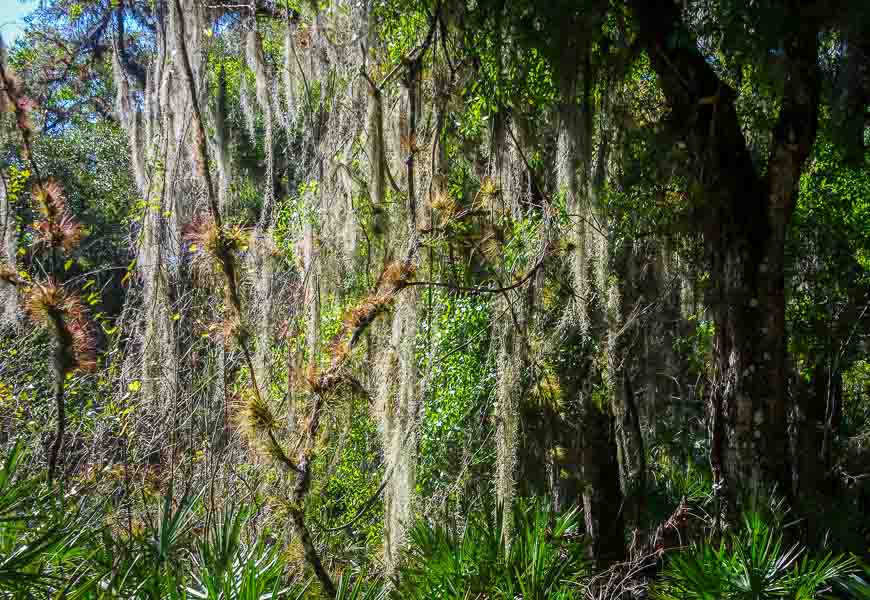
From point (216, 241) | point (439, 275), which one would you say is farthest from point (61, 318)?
point (439, 275)

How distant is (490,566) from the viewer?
304 centimetres

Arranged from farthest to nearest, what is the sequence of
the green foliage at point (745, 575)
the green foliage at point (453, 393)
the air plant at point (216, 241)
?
the green foliage at point (453, 393) → the air plant at point (216, 241) → the green foliage at point (745, 575)

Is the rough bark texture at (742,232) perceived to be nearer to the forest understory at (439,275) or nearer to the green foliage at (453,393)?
the forest understory at (439,275)

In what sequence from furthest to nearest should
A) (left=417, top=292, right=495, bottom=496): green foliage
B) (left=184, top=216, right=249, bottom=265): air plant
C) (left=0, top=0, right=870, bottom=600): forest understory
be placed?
(left=417, top=292, right=495, bottom=496): green foliage → (left=184, top=216, right=249, bottom=265): air plant → (left=0, top=0, right=870, bottom=600): forest understory

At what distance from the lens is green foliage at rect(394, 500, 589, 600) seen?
9.65ft

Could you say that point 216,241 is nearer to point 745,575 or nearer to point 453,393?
point 745,575

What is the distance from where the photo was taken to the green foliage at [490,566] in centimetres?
294

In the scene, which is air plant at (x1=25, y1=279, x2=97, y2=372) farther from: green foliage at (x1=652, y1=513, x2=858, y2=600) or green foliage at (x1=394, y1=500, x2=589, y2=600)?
green foliage at (x1=652, y1=513, x2=858, y2=600)

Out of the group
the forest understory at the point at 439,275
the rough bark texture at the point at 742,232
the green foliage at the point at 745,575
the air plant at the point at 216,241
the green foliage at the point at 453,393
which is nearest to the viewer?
the green foliage at the point at 745,575

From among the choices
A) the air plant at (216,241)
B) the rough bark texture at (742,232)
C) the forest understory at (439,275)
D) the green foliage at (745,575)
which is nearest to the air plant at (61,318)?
the forest understory at (439,275)

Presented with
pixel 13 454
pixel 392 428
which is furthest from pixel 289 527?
pixel 13 454

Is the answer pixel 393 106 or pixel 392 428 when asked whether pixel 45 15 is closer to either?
pixel 393 106

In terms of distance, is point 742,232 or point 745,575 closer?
point 745,575

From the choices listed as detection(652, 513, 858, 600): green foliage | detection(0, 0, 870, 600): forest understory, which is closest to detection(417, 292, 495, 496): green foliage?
detection(0, 0, 870, 600): forest understory
